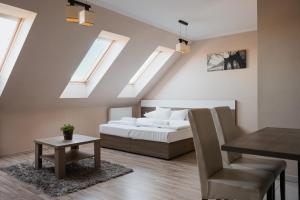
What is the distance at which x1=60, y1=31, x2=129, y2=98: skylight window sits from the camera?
4.90m

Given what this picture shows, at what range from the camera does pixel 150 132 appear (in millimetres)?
4320

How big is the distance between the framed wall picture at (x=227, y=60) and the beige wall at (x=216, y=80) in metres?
0.09

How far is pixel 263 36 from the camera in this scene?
3.21 m

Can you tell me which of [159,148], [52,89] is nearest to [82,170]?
[159,148]

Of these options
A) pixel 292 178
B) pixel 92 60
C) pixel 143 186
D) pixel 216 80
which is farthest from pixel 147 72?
pixel 292 178

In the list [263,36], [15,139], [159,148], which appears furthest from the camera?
[15,139]

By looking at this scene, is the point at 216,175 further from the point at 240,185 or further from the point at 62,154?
the point at 62,154

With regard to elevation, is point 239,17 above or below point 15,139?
above

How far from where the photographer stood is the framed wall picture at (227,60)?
5.30 m

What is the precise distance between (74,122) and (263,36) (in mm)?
4242

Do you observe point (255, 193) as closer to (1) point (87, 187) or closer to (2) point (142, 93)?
(1) point (87, 187)

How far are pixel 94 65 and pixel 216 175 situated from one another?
162 inches

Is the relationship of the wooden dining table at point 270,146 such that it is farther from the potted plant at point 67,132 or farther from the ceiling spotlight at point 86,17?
the potted plant at point 67,132

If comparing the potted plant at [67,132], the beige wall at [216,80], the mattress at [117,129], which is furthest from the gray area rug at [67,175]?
the beige wall at [216,80]
